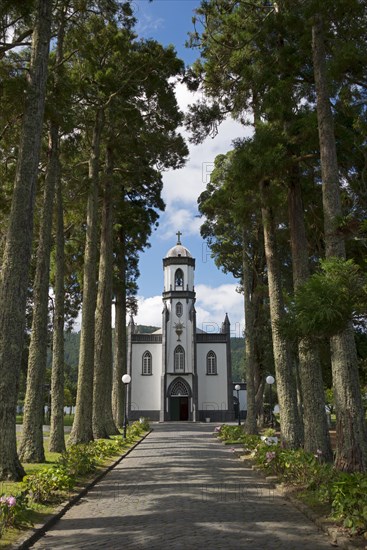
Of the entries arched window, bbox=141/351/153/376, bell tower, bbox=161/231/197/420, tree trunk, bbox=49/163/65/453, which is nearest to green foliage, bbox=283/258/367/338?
tree trunk, bbox=49/163/65/453

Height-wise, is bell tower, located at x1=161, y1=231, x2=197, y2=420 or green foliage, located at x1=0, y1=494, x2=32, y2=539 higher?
bell tower, located at x1=161, y1=231, x2=197, y2=420

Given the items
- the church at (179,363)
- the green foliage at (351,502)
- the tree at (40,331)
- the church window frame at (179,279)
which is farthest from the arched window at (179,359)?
the green foliage at (351,502)

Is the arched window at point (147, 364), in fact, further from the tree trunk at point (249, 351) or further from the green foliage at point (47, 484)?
the green foliage at point (47, 484)

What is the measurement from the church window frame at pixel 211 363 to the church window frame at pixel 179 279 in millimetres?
6978

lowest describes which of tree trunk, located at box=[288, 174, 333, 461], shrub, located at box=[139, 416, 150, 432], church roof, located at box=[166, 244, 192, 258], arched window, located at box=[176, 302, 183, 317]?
shrub, located at box=[139, 416, 150, 432]

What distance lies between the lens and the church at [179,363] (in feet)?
151

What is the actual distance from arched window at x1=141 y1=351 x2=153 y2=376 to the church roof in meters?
9.74

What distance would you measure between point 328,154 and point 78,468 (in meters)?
8.00

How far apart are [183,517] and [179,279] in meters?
41.4

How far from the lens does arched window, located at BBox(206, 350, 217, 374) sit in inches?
1880

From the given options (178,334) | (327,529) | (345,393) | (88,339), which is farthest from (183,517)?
(178,334)

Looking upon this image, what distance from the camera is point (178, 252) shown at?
48.3 m

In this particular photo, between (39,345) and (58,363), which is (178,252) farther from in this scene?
(39,345)

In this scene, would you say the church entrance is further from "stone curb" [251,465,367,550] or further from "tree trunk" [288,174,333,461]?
"stone curb" [251,465,367,550]
